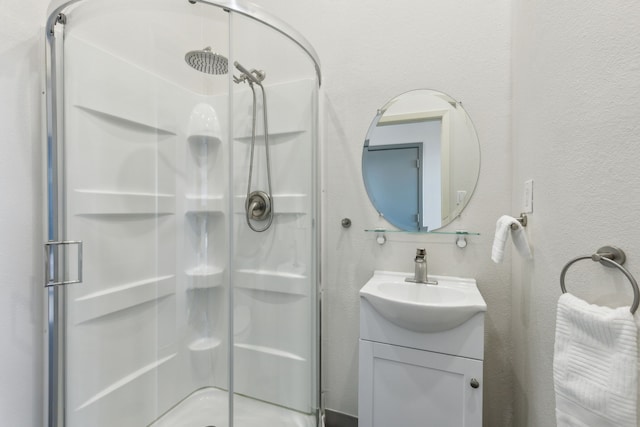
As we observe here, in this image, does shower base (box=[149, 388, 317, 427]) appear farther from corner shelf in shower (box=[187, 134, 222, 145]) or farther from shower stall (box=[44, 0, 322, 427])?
corner shelf in shower (box=[187, 134, 222, 145])

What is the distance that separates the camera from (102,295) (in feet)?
3.85

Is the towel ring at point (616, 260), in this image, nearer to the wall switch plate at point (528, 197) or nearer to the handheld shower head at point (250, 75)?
the wall switch plate at point (528, 197)

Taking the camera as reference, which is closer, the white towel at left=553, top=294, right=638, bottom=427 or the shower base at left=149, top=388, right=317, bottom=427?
the white towel at left=553, top=294, right=638, bottom=427

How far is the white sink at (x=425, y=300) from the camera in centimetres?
104

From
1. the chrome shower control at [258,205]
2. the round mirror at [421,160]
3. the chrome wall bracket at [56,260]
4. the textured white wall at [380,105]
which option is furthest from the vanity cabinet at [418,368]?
the chrome wall bracket at [56,260]

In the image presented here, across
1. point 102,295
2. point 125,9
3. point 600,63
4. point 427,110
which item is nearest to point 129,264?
point 102,295

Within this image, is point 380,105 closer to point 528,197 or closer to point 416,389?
point 528,197

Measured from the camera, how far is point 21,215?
101 centimetres

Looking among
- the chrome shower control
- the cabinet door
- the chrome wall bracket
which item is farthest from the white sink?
the chrome wall bracket

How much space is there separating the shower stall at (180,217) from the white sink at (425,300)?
40cm

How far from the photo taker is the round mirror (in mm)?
1412

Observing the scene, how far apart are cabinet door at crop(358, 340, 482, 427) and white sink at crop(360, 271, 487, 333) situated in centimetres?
13

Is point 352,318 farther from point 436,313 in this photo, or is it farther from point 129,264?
point 129,264

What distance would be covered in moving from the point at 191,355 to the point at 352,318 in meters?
0.83
